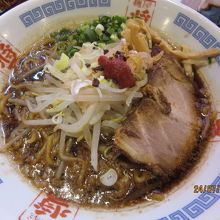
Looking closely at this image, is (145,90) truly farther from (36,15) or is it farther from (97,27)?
(36,15)

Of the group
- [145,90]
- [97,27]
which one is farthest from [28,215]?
[97,27]

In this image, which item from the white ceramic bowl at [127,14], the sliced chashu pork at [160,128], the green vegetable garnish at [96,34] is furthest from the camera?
the green vegetable garnish at [96,34]
